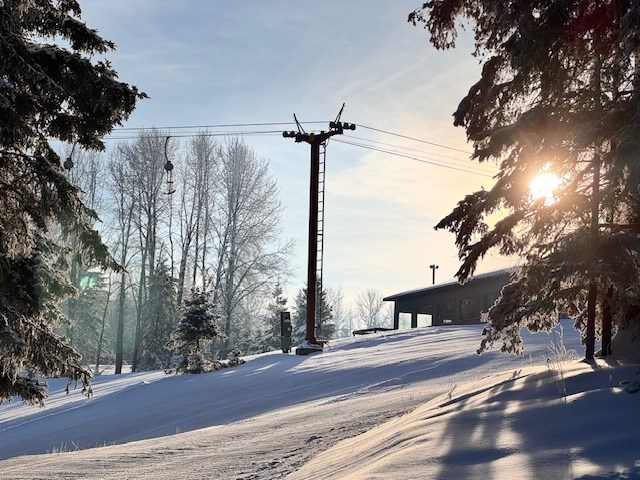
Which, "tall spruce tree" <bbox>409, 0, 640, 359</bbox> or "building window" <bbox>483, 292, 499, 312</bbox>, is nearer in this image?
"tall spruce tree" <bbox>409, 0, 640, 359</bbox>

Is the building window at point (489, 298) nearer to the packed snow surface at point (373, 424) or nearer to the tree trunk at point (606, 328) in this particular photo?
the packed snow surface at point (373, 424)

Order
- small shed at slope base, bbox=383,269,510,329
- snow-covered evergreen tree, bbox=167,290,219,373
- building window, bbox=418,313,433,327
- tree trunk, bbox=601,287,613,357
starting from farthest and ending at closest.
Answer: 1. building window, bbox=418,313,433,327
2. small shed at slope base, bbox=383,269,510,329
3. snow-covered evergreen tree, bbox=167,290,219,373
4. tree trunk, bbox=601,287,613,357

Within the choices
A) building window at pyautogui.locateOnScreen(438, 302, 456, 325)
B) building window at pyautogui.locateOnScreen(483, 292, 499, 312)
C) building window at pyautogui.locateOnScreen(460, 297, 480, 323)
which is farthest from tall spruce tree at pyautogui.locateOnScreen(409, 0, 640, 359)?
building window at pyautogui.locateOnScreen(438, 302, 456, 325)

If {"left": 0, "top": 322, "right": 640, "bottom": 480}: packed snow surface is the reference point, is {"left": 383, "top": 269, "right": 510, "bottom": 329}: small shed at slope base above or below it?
above

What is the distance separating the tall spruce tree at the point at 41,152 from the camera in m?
7.56

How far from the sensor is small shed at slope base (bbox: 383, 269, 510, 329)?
31.7 metres

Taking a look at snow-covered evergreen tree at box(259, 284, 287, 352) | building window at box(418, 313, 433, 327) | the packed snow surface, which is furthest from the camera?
snow-covered evergreen tree at box(259, 284, 287, 352)

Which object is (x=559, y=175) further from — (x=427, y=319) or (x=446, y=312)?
(x=427, y=319)

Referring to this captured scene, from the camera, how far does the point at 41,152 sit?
8672 millimetres

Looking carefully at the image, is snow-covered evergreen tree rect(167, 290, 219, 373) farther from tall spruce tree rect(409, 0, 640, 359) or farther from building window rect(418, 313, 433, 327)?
building window rect(418, 313, 433, 327)

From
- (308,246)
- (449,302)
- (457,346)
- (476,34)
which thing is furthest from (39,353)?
(449,302)

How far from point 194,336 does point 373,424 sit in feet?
53.9

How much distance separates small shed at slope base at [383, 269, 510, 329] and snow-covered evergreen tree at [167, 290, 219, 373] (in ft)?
47.1

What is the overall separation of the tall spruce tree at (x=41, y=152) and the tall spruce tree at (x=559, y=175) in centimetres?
519
